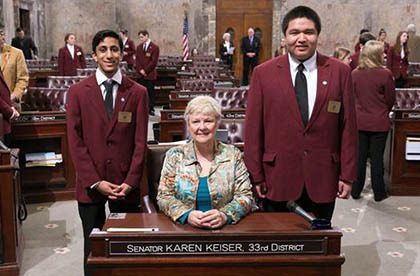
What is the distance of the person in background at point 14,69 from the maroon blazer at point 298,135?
3.62 meters

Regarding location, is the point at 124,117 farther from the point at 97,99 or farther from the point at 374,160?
the point at 374,160

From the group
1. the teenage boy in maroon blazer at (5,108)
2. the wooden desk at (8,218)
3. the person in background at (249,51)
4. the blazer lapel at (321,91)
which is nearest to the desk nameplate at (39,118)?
the teenage boy in maroon blazer at (5,108)

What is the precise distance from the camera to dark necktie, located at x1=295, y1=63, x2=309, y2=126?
2898 mm

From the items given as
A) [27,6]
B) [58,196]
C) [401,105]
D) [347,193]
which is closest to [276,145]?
[347,193]

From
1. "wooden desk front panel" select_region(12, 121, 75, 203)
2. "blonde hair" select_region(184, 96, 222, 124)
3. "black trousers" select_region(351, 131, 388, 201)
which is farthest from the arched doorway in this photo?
"blonde hair" select_region(184, 96, 222, 124)

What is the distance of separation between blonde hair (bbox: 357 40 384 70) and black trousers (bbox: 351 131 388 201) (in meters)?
0.68

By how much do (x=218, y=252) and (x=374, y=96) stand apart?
374 cm

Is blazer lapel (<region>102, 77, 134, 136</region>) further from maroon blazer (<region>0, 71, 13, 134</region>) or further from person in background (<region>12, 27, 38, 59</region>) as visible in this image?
person in background (<region>12, 27, 38, 59</region>)

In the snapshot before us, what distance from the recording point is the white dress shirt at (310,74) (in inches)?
114

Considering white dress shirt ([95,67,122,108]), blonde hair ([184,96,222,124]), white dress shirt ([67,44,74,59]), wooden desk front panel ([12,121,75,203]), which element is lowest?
wooden desk front panel ([12,121,75,203])

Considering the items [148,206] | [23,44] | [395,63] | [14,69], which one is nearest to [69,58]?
[23,44]

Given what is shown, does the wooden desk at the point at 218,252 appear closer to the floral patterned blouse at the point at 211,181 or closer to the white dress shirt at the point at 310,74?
the floral patterned blouse at the point at 211,181

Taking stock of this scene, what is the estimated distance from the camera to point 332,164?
2.96 m

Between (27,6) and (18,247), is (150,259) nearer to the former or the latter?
(18,247)
